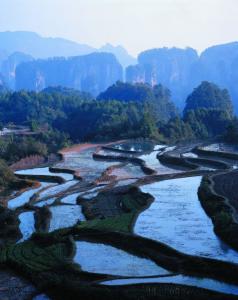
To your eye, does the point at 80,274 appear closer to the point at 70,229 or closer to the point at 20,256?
the point at 20,256

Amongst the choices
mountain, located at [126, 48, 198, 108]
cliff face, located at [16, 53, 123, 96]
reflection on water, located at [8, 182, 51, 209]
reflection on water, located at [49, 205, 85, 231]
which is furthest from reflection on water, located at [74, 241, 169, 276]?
cliff face, located at [16, 53, 123, 96]

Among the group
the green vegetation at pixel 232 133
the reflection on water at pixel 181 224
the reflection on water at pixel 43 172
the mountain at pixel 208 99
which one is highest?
the mountain at pixel 208 99

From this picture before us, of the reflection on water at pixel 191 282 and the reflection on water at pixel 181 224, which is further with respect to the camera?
the reflection on water at pixel 181 224

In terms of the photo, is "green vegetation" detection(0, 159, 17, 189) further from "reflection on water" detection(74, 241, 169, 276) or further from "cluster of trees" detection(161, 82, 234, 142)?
"cluster of trees" detection(161, 82, 234, 142)

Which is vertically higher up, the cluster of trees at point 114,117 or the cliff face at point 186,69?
the cliff face at point 186,69

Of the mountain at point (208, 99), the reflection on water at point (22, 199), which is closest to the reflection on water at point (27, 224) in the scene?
the reflection on water at point (22, 199)

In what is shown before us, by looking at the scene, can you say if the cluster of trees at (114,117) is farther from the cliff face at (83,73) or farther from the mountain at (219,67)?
the cliff face at (83,73)

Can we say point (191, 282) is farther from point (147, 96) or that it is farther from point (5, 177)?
point (147, 96)
